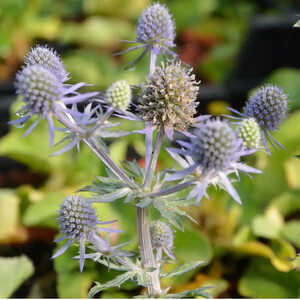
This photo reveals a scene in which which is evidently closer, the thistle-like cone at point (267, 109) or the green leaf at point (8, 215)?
the thistle-like cone at point (267, 109)

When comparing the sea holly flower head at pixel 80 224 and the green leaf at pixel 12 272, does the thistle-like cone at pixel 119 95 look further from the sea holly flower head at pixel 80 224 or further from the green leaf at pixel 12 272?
the green leaf at pixel 12 272

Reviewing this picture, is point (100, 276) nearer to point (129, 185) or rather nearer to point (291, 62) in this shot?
point (129, 185)

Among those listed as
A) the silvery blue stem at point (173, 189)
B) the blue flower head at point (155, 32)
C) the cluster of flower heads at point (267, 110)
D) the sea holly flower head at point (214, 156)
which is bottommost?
the silvery blue stem at point (173, 189)

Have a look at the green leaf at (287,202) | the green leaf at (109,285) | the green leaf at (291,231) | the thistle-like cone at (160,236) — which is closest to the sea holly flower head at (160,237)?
the thistle-like cone at (160,236)

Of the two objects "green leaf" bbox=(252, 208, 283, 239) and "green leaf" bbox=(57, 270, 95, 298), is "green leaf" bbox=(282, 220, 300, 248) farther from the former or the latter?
"green leaf" bbox=(57, 270, 95, 298)

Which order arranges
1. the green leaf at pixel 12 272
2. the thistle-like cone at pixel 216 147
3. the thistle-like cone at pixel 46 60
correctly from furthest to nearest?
1. the green leaf at pixel 12 272
2. the thistle-like cone at pixel 46 60
3. the thistle-like cone at pixel 216 147

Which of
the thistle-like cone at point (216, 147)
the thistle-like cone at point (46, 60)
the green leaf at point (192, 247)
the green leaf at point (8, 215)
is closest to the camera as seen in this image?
the thistle-like cone at point (216, 147)

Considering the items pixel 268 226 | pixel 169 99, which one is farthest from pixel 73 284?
pixel 169 99

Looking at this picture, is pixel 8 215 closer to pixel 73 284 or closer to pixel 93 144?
pixel 73 284
